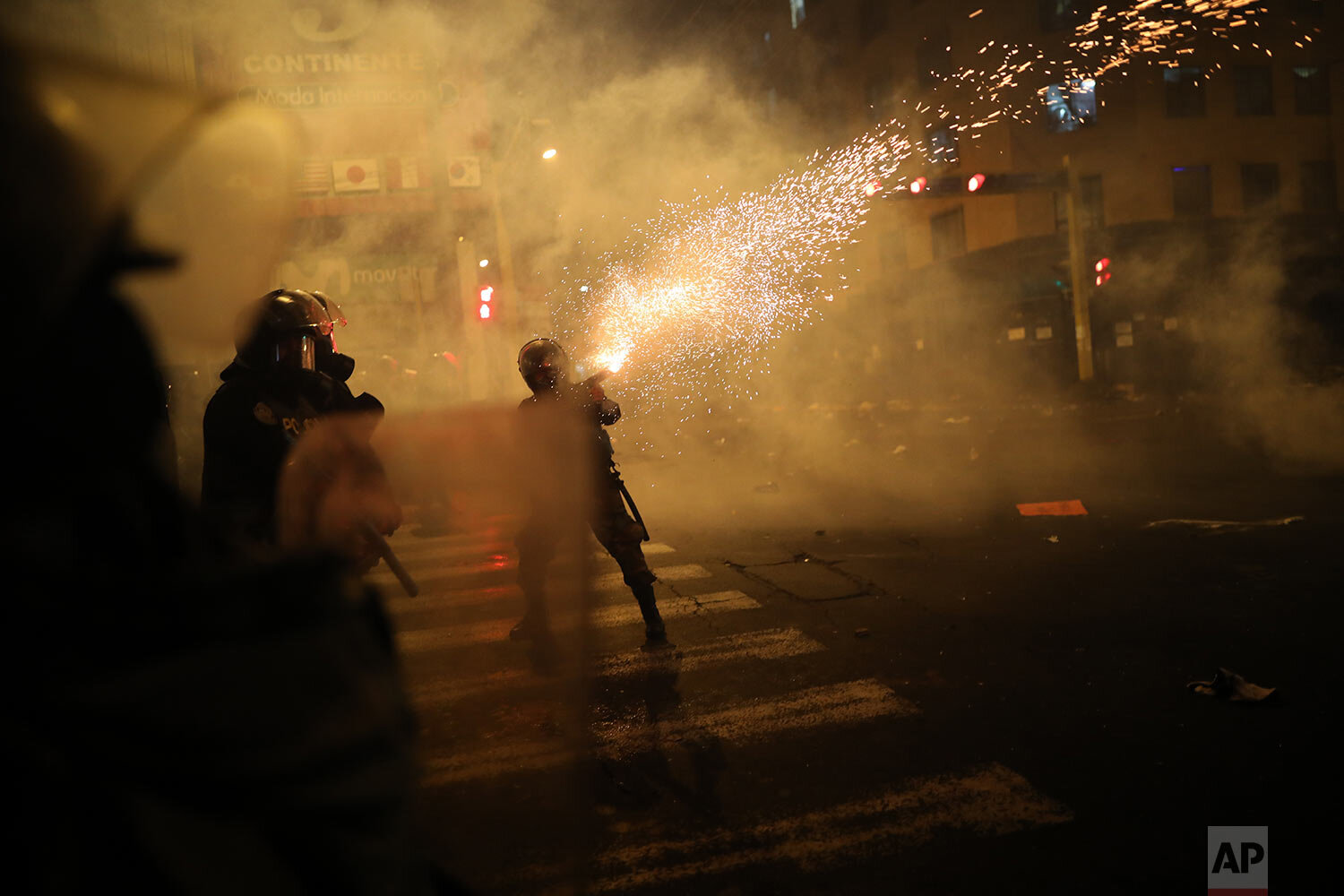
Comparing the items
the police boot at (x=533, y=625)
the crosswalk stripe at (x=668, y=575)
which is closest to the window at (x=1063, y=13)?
the crosswalk stripe at (x=668, y=575)

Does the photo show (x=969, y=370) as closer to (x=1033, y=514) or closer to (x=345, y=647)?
(x=1033, y=514)

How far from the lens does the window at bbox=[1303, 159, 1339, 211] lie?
25.8 metres

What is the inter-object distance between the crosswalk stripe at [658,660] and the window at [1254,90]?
95.1ft

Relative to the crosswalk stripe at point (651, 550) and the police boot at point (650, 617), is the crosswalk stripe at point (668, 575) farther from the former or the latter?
the police boot at point (650, 617)

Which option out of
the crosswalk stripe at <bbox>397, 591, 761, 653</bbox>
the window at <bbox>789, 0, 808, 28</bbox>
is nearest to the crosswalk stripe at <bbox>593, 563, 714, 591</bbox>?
the crosswalk stripe at <bbox>397, 591, 761, 653</bbox>

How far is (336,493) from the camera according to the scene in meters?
3.05

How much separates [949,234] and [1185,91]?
25.2ft

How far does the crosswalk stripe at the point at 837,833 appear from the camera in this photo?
262 centimetres

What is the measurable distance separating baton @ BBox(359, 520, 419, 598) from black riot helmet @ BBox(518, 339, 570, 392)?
253 cm

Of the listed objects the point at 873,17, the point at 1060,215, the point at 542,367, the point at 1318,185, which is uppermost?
the point at 873,17

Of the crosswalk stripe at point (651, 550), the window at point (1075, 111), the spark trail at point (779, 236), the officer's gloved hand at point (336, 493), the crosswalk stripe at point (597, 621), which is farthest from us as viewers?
the window at point (1075, 111)

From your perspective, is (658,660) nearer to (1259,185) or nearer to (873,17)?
(1259,185)

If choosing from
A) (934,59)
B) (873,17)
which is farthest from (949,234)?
(873,17)

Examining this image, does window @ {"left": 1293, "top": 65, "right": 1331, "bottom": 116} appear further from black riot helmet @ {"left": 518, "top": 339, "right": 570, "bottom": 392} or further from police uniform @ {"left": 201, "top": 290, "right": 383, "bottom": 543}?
police uniform @ {"left": 201, "top": 290, "right": 383, "bottom": 543}
